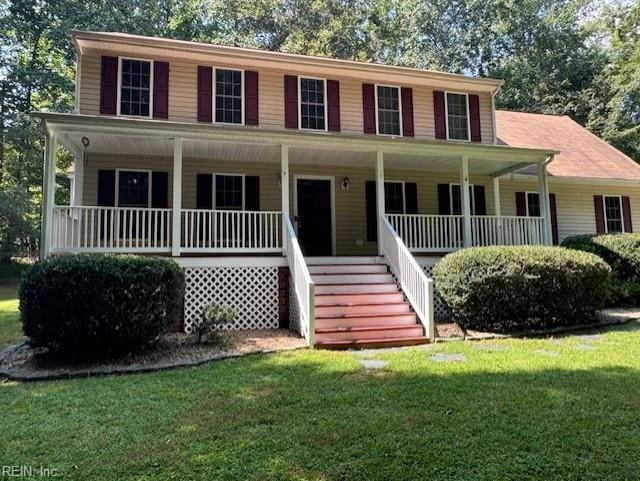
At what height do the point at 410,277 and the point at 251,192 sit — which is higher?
the point at 251,192

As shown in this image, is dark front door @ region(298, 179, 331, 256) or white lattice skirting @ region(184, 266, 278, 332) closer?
white lattice skirting @ region(184, 266, 278, 332)

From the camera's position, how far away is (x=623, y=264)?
10.7 m

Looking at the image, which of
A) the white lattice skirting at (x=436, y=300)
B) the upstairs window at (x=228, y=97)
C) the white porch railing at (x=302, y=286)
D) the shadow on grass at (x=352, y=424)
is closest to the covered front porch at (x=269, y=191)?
the white lattice skirting at (x=436, y=300)

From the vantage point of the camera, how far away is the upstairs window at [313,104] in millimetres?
11523

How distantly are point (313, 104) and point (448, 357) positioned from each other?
7.72 metres

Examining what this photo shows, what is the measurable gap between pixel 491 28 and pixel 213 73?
2191 cm

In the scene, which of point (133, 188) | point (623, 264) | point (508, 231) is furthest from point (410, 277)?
point (133, 188)

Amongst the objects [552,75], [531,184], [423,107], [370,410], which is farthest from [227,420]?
[552,75]

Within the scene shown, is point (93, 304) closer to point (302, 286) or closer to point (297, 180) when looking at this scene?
point (302, 286)

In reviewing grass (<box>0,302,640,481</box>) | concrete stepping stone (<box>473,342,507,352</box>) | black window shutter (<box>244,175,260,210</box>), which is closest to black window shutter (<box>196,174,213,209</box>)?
black window shutter (<box>244,175,260,210</box>)

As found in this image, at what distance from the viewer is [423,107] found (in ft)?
40.5

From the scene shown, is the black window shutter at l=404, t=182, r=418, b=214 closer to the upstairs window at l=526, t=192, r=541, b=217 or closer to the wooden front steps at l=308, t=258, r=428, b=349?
the wooden front steps at l=308, t=258, r=428, b=349

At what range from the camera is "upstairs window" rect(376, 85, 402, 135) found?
1199cm

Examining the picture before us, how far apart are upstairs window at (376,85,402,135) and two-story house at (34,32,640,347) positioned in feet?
0.13
